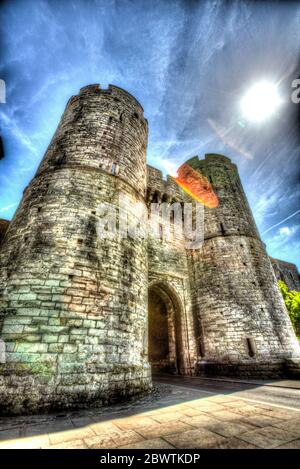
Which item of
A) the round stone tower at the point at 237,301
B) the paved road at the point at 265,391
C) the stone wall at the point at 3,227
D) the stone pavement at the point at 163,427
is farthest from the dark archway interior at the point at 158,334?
the stone wall at the point at 3,227

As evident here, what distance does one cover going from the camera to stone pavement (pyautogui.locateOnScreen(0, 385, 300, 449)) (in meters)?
2.26

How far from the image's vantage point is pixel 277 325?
9.29 metres

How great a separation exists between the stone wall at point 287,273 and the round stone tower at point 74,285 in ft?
78.7

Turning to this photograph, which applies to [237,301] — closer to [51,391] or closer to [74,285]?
[74,285]

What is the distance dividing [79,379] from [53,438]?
1715 mm

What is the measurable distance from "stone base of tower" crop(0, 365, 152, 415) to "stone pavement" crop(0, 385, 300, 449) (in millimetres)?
216

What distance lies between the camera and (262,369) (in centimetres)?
834

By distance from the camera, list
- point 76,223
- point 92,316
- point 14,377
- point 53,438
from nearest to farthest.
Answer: point 53,438
point 14,377
point 92,316
point 76,223

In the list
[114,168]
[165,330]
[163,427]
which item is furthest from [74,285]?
[165,330]

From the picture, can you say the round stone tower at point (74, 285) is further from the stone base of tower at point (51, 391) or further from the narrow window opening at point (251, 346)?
the narrow window opening at point (251, 346)

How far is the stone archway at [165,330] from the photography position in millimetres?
10242

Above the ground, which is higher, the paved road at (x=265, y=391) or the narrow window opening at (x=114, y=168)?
the narrow window opening at (x=114, y=168)
